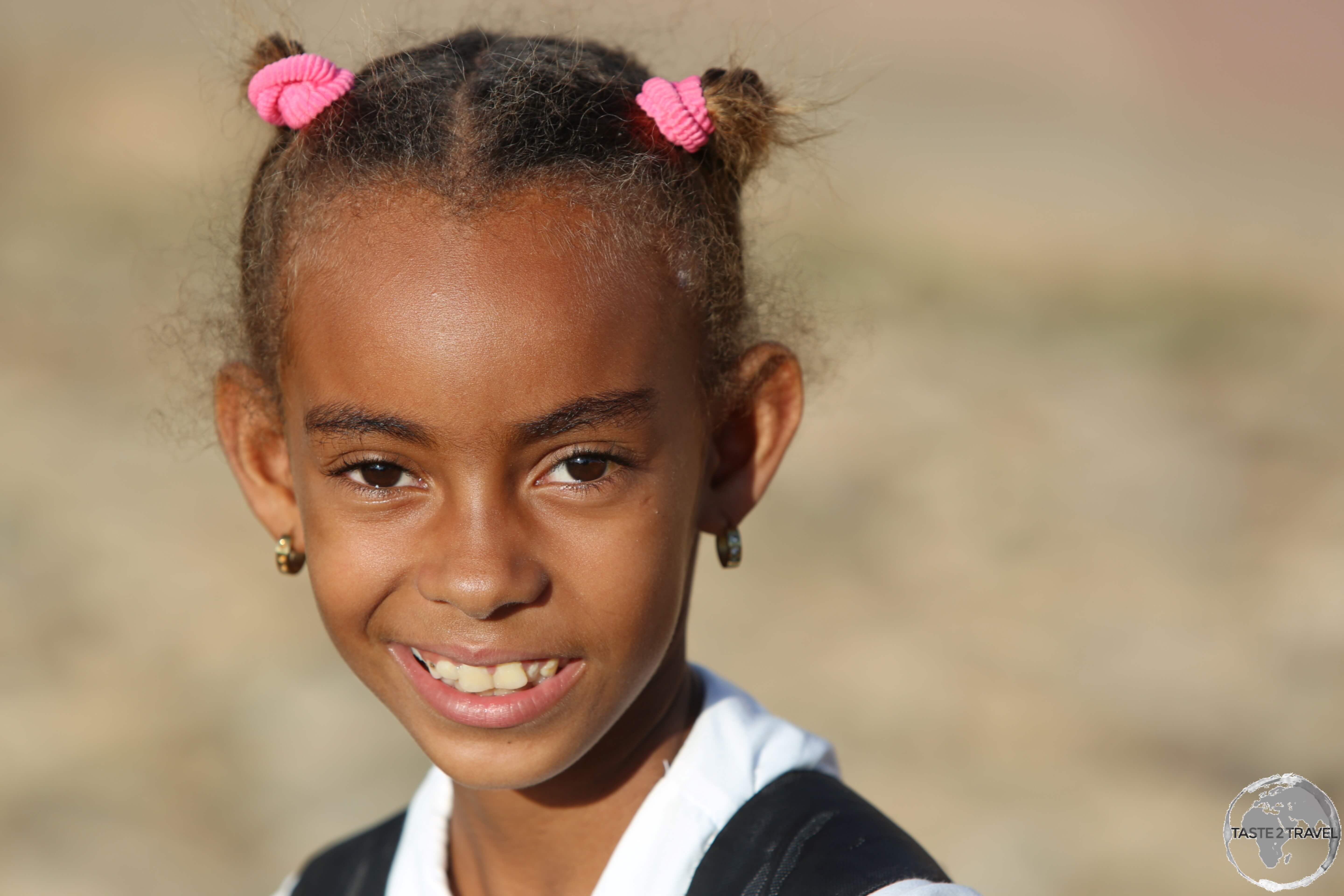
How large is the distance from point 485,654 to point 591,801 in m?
0.31

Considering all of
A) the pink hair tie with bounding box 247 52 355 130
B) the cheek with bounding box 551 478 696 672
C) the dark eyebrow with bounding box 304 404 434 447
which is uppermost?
the pink hair tie with bounding box 247 52 355 130

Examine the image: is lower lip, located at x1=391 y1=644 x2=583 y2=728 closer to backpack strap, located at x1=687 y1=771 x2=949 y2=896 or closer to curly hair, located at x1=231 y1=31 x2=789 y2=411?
backpack strap, located at x1=687 y1=771 x2=949 y2=896

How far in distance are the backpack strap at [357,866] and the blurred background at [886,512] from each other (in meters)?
0.63

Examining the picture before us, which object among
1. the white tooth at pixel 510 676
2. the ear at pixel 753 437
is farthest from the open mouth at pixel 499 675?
the ear at pixel 753 437

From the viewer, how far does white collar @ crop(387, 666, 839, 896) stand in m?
1.49

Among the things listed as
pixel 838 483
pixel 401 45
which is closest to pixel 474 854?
pixel 401 45

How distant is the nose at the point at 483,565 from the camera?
1.34 m

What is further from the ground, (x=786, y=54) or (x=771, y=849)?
(x=786, y=54)

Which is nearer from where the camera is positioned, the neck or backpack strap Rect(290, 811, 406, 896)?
the neck

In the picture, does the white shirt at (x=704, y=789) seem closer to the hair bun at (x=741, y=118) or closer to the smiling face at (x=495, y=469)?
the smiling face at (x=495, y=469)

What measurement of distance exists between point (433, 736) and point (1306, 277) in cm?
633

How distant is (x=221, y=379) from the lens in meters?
1.72

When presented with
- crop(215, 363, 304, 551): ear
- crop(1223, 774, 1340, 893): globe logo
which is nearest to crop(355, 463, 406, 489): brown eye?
crop(215, 363, 304, 551): ear

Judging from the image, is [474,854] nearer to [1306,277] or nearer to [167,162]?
[1306,277]
